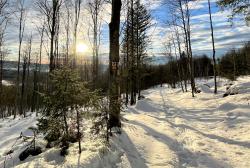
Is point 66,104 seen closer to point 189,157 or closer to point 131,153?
point 131,153

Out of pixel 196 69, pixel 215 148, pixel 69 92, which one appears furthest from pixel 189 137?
pixel 196 69

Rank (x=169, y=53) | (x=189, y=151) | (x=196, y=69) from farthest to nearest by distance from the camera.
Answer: (x=196, y=69)
(x=169, y=53)
(x=189, y=151)

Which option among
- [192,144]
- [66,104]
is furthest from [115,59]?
Answer: [192,144]

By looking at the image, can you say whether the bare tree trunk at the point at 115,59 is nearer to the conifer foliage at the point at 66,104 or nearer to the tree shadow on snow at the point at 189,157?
the tree shadow on snow at the point at 189,157

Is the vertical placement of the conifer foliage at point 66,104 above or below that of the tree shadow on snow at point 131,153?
above

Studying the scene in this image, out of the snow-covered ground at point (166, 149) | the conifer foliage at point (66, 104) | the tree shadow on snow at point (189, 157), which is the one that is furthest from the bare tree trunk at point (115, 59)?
the conifer foliage at point (66, 104)

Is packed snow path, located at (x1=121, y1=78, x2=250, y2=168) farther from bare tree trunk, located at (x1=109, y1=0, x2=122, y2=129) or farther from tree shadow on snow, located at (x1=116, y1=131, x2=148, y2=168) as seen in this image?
bare tree trunk, located at (x1=109, y1=0, x2=122, y2=129)

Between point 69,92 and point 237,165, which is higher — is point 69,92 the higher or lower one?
the higher one

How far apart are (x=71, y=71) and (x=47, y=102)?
94 centimetres

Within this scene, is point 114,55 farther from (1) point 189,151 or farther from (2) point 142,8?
(2) point 142,8

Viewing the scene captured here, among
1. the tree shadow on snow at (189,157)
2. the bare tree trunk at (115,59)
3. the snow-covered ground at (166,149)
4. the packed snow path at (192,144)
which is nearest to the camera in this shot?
Answer: the snow-covered ground at (166,149)

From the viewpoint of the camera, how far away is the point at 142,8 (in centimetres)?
2655

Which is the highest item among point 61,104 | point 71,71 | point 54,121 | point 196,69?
point 196,69

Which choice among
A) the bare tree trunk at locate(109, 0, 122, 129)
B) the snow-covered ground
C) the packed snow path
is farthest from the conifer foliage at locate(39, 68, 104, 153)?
the bare tree trunk at locate(109, 0, 122, 129)
